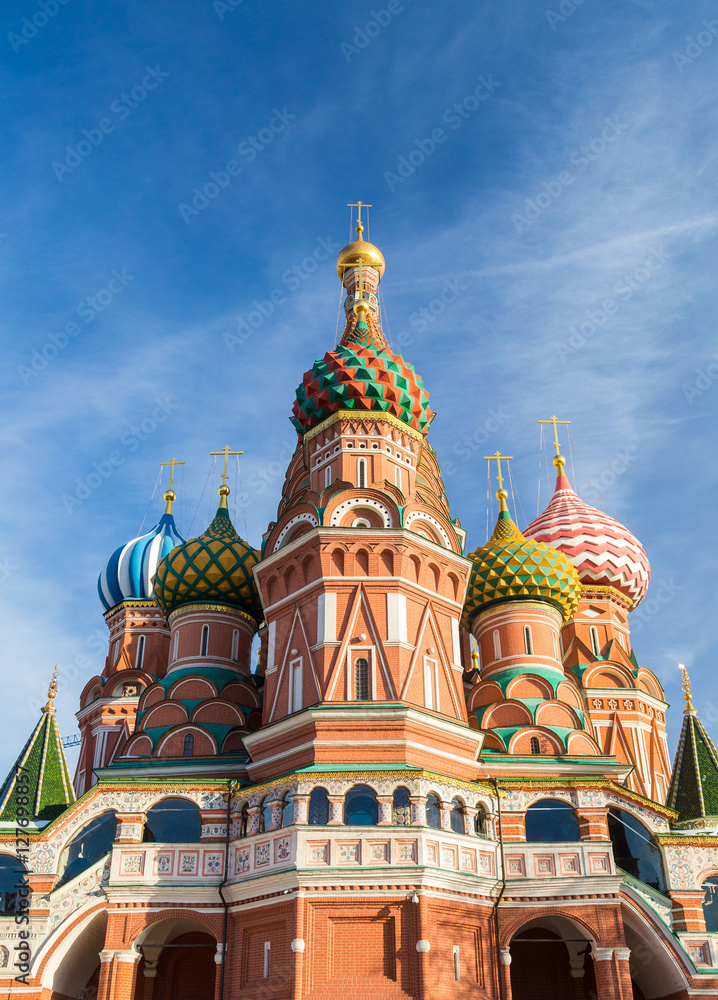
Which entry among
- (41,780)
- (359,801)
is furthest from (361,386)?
(41,780)

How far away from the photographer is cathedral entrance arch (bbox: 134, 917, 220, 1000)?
61.1ft

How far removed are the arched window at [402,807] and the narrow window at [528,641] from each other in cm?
708

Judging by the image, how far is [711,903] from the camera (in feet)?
60.7

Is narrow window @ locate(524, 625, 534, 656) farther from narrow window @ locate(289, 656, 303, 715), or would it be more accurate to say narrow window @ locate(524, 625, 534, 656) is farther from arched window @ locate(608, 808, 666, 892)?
narrow window @ locate(289, 656, 303, 715)

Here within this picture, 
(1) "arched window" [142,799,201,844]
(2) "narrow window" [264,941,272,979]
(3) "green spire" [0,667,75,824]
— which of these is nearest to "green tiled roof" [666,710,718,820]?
(2) "narrow window" [264,941,272,979]

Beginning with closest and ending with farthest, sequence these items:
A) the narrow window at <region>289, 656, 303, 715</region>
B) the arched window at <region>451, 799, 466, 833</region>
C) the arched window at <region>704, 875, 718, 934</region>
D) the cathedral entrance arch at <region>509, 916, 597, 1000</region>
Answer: the arched window at <region>451, 799, 466, 833</region> < the arched window at <region>704, 875, 718, 934</region> < the cathedral entrance arch at <region>509, 916, 597, 1000</region> < the narrow window at <region>289, 656, 303, 715</region>

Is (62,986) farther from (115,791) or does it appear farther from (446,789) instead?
(446,789)

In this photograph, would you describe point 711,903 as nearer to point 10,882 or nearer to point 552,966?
point 552,966

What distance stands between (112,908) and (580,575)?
17.1m

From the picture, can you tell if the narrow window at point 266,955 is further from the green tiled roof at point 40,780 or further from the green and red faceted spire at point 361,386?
the green and red faceted spire at point 361,386

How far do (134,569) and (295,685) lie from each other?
541 inches

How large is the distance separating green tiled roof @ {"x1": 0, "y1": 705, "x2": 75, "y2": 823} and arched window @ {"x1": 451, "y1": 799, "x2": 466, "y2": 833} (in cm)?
772

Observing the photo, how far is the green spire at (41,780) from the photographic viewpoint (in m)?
19.1

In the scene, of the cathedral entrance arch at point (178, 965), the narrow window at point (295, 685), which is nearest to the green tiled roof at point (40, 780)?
the cathedral entrance arch at point (178, 965)
